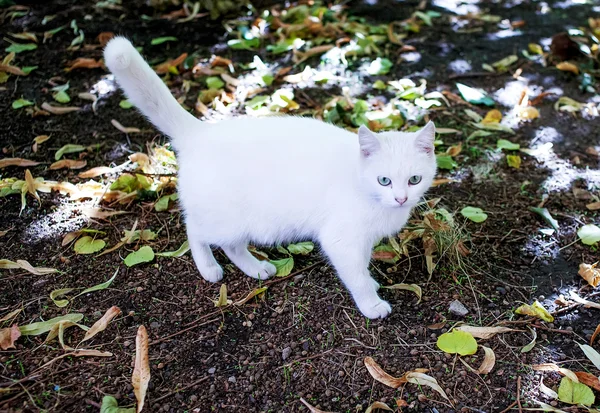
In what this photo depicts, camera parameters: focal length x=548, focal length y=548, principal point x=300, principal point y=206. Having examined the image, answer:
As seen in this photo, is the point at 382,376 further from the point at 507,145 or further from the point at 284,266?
the point at 507,145

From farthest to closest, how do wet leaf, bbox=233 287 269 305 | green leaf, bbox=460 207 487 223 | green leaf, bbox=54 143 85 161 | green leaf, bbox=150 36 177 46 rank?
green leaf, bbox=150 36 177 46
green leaf, bbox=54 143 85 161
green leaf, bbox=460 207 487 223
wet leaf, bbox=233 287 269 305

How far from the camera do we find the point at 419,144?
2369 mm

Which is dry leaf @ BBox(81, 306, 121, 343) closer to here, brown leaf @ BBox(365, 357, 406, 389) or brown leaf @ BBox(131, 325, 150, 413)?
brown leaf @ BBox(131, 325, 150, 413)

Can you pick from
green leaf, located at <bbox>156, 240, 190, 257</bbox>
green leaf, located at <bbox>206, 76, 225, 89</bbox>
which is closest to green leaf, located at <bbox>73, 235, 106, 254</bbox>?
green leaf, located at <bbox>156, 240, 190, 257</bbox>

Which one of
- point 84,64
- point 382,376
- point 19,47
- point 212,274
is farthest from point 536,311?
point 19,47

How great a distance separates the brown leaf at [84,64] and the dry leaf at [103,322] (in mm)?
2525

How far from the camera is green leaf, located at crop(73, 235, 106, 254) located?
9.49 feet

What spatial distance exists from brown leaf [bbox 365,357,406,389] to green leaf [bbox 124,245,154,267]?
1.26 metres

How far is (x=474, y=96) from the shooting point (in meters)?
4.12

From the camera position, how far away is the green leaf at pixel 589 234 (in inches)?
116

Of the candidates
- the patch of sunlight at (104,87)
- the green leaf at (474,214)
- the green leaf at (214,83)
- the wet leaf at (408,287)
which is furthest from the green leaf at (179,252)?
the patch of sunlight at (104,87)

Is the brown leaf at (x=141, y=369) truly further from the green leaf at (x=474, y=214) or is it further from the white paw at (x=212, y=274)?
the green leaf at (x=474, y=214)

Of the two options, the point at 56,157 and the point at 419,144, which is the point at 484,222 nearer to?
the point at 419,144

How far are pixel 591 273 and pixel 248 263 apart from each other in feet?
5.64
